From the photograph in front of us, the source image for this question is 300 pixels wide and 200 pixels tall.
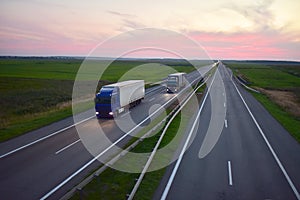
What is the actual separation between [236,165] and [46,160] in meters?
10.8

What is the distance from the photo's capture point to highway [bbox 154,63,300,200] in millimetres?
11305

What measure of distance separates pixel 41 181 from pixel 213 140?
11.9m

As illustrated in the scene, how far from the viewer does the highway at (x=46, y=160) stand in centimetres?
1147

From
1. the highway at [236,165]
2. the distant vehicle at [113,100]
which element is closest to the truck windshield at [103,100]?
the distant vehicle at [113,100]

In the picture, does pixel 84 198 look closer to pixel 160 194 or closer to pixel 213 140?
pixel 160 194

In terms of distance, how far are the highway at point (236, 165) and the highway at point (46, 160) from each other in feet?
15.7

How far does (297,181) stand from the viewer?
12562 mm

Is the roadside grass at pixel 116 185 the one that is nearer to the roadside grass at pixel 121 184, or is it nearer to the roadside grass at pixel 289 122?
the roadside grass at pixel 121 184

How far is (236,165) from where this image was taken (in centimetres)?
1431

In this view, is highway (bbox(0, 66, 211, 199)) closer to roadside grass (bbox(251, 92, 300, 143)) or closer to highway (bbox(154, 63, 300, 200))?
highway (bbox(154, 63, 300, 200))

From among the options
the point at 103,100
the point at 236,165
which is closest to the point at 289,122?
the point at 236,165

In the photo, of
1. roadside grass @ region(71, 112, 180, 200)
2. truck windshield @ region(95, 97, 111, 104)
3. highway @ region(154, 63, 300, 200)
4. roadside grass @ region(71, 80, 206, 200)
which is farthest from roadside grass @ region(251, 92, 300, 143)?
truck windshield @ region(95, 97, 111, 104)

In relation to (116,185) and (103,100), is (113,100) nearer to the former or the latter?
(103,100)

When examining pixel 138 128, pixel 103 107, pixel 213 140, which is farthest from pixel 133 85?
pixel 213 140
